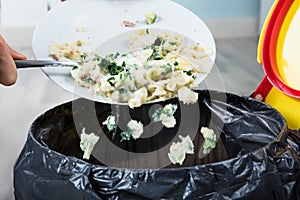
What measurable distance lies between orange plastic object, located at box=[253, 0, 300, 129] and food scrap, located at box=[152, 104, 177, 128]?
0.23m

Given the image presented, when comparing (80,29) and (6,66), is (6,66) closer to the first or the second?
(6,66)

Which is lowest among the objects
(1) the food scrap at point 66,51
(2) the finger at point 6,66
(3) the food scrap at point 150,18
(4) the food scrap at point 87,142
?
(4) the food scrap at point 87,142

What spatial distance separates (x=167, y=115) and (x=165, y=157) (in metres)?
0.11

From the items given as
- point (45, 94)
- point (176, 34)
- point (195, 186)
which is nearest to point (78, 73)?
point (176, 34)

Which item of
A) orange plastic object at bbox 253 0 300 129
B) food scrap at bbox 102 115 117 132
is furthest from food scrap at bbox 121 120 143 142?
orange plastic object at bbox 253 0 300 129

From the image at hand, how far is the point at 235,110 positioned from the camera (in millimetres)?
1100

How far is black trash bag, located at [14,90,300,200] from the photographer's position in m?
0.76

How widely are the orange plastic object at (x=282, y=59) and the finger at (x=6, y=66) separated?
1.73 ft

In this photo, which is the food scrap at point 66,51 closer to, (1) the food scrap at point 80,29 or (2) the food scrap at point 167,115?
(1) the food scrap at point 80,29

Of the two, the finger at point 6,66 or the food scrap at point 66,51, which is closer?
the finger at point 6,66

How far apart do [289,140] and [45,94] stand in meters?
1.30

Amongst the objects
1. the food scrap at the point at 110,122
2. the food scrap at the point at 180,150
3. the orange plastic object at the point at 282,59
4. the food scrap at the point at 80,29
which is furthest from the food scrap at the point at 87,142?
the orange plastic object at the point at 282,59

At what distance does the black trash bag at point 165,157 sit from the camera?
758mm

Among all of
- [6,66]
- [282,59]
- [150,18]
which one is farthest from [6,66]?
[282,59]
